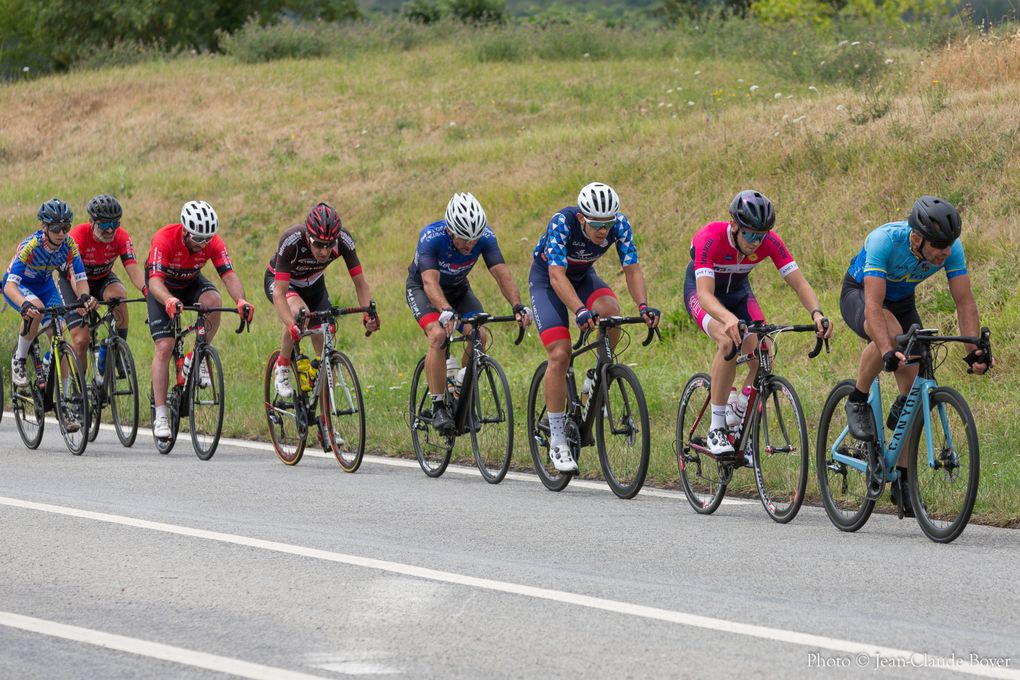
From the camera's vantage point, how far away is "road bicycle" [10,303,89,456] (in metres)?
12.9

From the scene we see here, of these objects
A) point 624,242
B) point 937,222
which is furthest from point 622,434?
point 937,222

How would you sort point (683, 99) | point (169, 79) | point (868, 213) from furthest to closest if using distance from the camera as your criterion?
point (169, 79) → point (683, 99) → point (868, 213)

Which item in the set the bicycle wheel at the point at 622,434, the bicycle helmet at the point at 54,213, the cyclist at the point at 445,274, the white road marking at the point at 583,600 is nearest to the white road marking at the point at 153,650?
the white road marking at the point at 583,600

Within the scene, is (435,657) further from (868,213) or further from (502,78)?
(502,78)

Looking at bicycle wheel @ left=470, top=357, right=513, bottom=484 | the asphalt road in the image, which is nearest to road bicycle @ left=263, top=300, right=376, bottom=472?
bicycle wheel @ left=470, top=357, right=513, bottom=484

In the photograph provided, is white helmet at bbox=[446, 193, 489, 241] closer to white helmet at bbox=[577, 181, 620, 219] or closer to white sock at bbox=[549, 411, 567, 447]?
white helmet at bbox=[577, 181, 620, 219]

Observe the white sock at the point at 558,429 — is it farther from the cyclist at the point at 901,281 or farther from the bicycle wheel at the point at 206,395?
the bicycle wheel at the point at 206,395

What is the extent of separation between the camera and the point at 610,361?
391 inches

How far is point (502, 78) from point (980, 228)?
68.6 feet

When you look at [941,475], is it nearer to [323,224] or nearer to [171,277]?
[323,224]

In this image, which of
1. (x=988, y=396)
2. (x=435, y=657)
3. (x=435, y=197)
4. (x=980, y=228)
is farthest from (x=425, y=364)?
(x=435, y=197)

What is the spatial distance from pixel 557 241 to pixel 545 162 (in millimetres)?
14201

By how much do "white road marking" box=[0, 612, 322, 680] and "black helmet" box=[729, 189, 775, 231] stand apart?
4554 mm

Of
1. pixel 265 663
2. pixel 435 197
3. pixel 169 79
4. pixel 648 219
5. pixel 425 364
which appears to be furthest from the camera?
pixel 169 79
